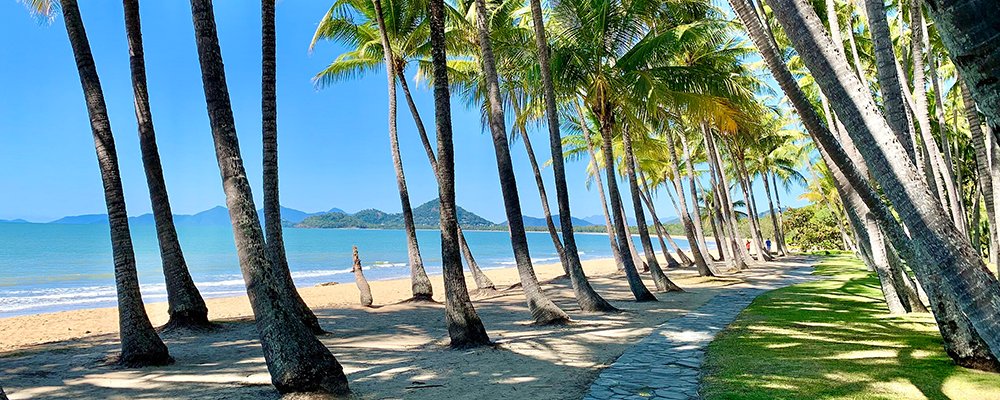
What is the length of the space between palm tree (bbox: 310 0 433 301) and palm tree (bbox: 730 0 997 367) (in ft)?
32.0

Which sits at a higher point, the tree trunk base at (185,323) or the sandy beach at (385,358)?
the tree trunk base at (185,323)

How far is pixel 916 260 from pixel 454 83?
631 inches

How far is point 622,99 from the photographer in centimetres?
1350

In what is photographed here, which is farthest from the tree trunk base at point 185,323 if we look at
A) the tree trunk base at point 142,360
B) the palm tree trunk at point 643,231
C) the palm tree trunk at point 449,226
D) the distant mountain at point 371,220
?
the distant mountain at point 371,220

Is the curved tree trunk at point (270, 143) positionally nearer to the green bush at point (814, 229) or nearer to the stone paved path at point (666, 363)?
the stone paved path at point (666, 363)

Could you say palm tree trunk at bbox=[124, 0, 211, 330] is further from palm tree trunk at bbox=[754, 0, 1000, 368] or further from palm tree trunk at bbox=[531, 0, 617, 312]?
palm tree trunk at bbox=[754, 0, 1000, 368]

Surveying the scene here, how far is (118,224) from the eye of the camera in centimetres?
719

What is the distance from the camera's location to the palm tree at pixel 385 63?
13.8 metres

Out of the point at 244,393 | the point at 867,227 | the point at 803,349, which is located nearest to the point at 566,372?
the point at 803,349

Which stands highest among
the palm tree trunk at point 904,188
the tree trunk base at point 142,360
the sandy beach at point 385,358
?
the palm tree trunk at point 904,188

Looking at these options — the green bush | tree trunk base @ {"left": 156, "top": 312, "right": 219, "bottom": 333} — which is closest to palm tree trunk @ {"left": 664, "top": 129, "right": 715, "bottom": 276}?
tree trunk base @ {"left": 156, "top": 312, "right": 219, "bottom": 333}

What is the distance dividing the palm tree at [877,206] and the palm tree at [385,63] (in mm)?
9767

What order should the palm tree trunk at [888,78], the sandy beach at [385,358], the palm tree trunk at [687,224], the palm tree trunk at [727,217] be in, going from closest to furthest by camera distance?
the palm tree trunk at [888,78], the sandy beach at [385,358], the palm tree trunk at [687,224], the palm tree trunk at [727,217]

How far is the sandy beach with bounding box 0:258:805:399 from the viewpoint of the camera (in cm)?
546
